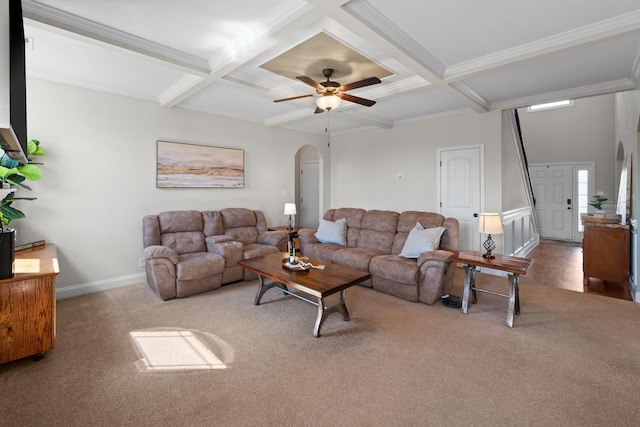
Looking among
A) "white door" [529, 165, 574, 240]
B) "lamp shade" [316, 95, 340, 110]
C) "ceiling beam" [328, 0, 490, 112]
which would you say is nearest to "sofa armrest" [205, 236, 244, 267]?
"lamp shade" [316, 95, 340, 110]

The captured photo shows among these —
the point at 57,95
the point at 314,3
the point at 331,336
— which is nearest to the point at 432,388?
the point at 331,336

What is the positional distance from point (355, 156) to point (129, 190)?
425 centimetres

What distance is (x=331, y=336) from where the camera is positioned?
2.74 metres

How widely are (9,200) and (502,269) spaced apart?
14.5 ft

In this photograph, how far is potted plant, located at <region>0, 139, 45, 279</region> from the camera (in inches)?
86.5

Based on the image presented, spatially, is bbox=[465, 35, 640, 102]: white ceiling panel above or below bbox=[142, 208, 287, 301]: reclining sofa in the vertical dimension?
above

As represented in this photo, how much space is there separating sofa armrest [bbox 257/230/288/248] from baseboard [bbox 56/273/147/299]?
5.77 ft

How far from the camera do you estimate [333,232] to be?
4840 millimetres

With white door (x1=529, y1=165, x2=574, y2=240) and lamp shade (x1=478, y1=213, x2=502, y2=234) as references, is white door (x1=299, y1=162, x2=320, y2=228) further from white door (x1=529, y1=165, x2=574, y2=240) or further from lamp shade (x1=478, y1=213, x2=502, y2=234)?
white door (x1=529, y1=165, x2=574, y2=240)

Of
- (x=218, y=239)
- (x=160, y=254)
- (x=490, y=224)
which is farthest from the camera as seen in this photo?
(x=218, y=239)

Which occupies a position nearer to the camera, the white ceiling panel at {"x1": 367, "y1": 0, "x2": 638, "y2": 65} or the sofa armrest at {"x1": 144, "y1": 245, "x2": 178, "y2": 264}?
the white ceiling panel at {"x1": 367, "y1": 0, "x2": 638, "y2": 65}

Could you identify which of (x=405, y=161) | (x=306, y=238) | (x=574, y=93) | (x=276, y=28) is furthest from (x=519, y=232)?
(x=276, y=28)

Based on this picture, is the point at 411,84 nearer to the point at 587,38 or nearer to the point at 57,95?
the point at 587,38

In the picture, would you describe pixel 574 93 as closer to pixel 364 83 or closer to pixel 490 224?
pixel 490 224
